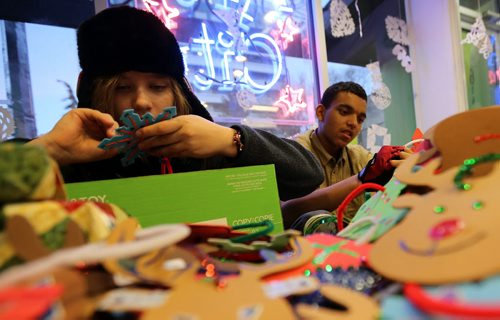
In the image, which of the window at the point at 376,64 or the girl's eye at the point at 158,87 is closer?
the girl's eye at the point at 158,87

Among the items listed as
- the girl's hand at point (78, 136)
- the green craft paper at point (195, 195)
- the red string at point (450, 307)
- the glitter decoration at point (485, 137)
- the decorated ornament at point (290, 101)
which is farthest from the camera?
the decorated ornament at point (290, 101)

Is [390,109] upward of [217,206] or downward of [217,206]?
upward

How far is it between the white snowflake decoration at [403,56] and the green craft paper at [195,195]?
79.0 inches

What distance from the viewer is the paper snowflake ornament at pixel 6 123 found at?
113cm

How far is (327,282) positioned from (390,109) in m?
2.22

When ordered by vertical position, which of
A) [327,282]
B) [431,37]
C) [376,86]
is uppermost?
[431,37]

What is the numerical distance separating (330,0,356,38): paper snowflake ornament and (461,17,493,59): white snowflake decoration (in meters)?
0.92

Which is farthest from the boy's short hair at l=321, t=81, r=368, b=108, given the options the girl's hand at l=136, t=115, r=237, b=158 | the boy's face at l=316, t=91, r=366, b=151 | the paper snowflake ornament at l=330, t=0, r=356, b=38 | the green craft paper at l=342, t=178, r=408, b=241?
the green craft paper at l=342, t=178, r=408, b=241

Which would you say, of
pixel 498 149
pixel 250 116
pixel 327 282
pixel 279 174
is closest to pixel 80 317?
pixel 327 282

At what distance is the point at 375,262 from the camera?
18 cm

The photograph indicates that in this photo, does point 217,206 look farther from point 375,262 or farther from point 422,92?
point 422,92

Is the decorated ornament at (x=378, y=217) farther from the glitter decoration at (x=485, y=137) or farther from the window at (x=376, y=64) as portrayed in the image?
the window at (x=376, y=64)

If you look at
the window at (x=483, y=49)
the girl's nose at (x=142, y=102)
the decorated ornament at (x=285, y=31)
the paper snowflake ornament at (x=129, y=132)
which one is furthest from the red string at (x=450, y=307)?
the window at (x=483, y=49)

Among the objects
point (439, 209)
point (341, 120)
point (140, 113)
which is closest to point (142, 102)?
point (140, 113)
